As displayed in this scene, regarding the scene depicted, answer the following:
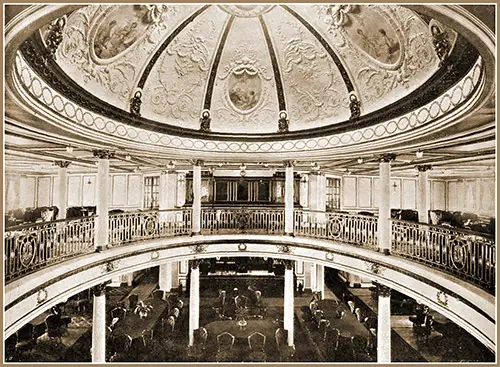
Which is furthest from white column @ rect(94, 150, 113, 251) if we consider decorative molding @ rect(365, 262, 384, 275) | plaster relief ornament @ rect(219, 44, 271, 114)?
decorative molding @ rect(365, 262, 384, 275)

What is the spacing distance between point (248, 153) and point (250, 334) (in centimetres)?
718

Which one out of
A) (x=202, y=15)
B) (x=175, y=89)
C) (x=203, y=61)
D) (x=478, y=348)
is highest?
(x=202, y=15)

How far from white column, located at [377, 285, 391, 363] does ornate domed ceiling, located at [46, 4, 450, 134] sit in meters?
5.93

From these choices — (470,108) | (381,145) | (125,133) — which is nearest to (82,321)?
(125,133)

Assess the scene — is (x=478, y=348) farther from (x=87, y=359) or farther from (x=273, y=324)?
(x=87, y=359)

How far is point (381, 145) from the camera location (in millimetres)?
9375

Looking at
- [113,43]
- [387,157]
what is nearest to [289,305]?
[387,157]

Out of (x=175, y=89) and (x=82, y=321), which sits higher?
(x=175, y=89)

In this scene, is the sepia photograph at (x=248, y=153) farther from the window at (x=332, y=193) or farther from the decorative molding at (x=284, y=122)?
the window at (x=332, y=193)

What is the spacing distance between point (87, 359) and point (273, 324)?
7246 millimetres

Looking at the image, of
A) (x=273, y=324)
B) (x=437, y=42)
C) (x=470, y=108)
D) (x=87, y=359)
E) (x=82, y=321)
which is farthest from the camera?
(x=82, y=321)

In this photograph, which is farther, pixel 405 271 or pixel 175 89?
pixel 175 89

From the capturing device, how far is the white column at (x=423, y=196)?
11.9 metres

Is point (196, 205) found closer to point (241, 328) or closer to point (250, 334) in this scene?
point (241, 328)
